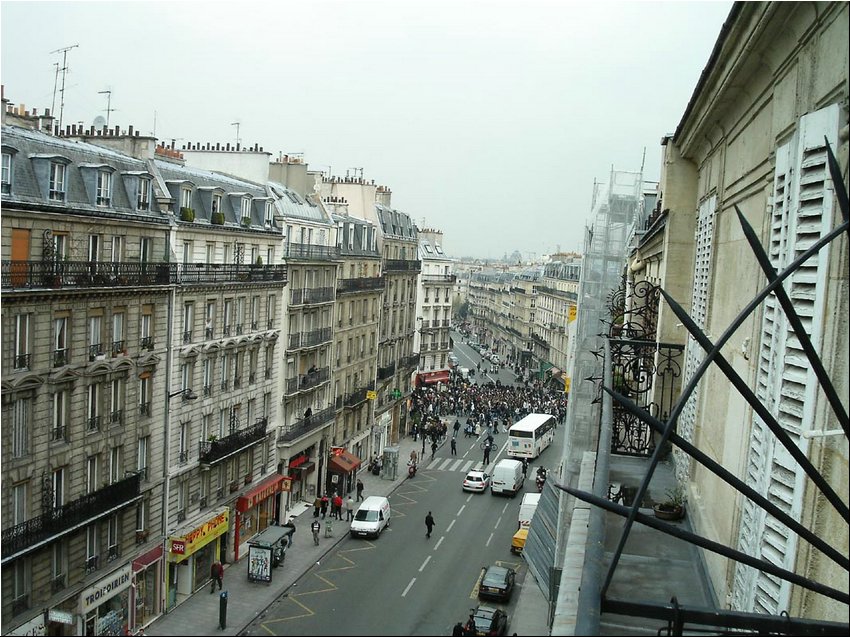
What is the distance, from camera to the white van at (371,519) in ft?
122

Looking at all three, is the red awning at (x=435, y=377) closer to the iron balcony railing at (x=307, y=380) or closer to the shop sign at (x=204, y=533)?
the iron balcony railing at (x=307, y=380)

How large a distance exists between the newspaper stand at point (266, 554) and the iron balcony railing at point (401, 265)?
28447 mm

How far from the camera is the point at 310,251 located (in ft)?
138

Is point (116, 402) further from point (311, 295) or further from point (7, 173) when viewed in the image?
point (311, 295)

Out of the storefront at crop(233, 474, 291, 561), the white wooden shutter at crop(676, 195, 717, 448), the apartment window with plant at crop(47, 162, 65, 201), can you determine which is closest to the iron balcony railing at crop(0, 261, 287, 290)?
the apartment window with plant at crop(47, 162, 65, 201)

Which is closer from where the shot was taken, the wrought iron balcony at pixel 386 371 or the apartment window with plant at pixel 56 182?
the apartment window with plant at pixel 56 182

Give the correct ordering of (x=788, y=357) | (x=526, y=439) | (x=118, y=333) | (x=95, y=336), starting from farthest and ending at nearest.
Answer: (x=526, y=439), (x=118, y=333), (x=95, y=336), (x=788, y=357)

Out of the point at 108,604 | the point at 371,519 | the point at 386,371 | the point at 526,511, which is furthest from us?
the point at 386,371

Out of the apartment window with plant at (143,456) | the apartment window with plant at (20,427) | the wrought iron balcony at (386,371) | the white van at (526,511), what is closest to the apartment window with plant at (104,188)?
the apartment window with plant at (20,427)

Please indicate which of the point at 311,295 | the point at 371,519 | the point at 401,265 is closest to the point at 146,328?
the point at 371,519

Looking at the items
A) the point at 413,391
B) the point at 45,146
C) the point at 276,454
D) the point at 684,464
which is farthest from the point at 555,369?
the point at 684,464

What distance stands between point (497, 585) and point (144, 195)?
16906mm

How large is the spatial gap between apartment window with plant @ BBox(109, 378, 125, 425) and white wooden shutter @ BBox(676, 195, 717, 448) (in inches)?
773

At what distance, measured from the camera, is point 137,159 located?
2958 cm
